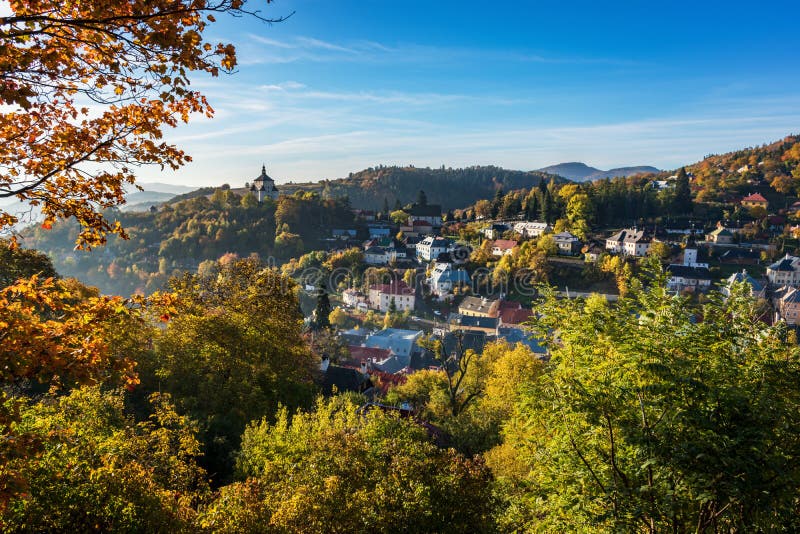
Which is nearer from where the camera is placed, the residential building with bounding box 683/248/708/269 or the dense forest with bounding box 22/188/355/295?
the residential building with bounding box 683/248/708/269

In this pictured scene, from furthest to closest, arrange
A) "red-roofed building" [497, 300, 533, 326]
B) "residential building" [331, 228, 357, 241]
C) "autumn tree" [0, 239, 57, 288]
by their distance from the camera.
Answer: "residential building" [331, 228, 357, 241], "red-roofed building" [497, 300, 533, 326], "autumn tree" [0, 239, 57, 288]

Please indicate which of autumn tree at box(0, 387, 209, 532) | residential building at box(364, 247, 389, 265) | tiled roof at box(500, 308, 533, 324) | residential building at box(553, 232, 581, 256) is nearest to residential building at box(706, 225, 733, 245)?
residential building at box(553, 232, 581, 256)

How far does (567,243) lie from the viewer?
57438 mm

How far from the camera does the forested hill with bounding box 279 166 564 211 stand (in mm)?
157750

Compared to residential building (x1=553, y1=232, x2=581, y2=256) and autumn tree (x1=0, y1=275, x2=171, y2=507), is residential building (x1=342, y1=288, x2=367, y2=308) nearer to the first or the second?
residential building (x1=553, y1=232, x2=581, y2=256)

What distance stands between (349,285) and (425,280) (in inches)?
408

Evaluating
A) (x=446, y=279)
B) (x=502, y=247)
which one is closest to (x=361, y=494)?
(x=446, y=279)

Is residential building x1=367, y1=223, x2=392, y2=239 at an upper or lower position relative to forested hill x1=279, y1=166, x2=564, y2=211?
lower

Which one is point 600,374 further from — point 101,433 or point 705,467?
point 101,433

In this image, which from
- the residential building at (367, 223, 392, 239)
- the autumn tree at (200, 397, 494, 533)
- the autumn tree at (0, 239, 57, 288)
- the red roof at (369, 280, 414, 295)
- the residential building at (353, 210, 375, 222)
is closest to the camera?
the autumn tree at (200, 397, 494, 533)

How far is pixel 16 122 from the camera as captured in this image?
352cm

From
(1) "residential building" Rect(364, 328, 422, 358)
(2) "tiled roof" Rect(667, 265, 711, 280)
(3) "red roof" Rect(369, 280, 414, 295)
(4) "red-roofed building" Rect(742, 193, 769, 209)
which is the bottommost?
(1) "residential building" Rect(364, 328, 422, 358)

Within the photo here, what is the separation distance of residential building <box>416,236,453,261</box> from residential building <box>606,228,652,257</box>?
19938 mm

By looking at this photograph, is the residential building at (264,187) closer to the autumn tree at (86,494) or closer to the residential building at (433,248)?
the residential building at (433,248)
